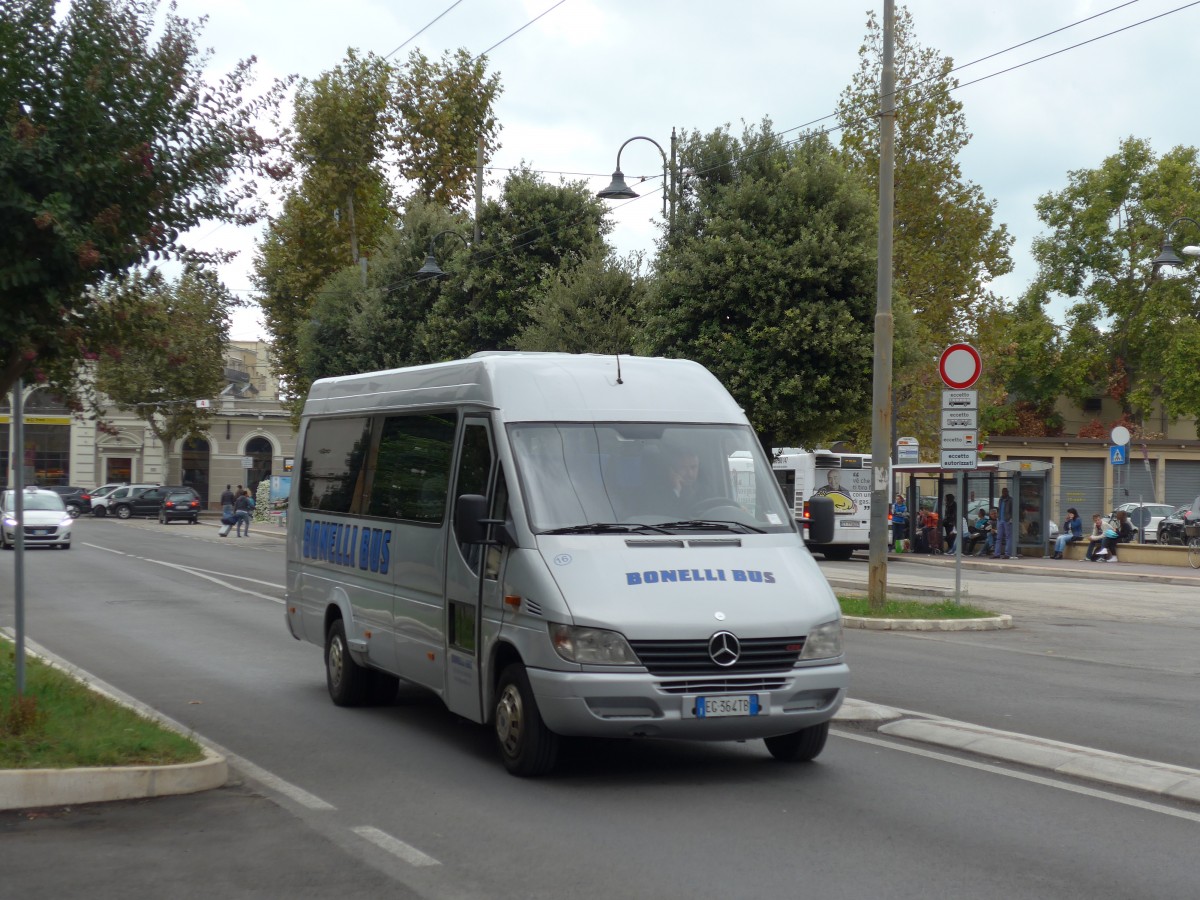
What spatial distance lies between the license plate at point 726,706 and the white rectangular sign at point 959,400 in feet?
38.7

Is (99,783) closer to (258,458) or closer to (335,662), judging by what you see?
(335,662)

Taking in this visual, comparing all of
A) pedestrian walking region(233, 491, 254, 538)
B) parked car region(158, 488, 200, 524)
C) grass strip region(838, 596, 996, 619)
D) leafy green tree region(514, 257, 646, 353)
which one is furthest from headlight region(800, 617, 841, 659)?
parked car region(158, 488, 200, 524)

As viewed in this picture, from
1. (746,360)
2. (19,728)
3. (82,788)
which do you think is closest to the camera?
(82,788)

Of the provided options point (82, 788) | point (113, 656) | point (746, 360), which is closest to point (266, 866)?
point (82, 788)

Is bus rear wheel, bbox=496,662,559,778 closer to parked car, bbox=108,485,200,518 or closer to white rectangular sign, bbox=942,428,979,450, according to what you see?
white rectangular sign, bbox=942,428,979,450

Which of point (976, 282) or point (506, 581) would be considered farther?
point (976, 282)

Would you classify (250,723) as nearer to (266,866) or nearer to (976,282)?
(266,866)

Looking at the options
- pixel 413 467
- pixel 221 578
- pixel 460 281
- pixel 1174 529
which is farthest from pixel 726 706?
pixel 1174 529

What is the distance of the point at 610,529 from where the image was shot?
8508 millimetres

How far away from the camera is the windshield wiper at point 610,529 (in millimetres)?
8453

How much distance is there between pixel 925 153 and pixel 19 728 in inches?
1607

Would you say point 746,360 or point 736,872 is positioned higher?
point 746,360

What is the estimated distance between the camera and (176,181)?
8789 millimetres

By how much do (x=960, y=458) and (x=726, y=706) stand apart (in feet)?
39.2
